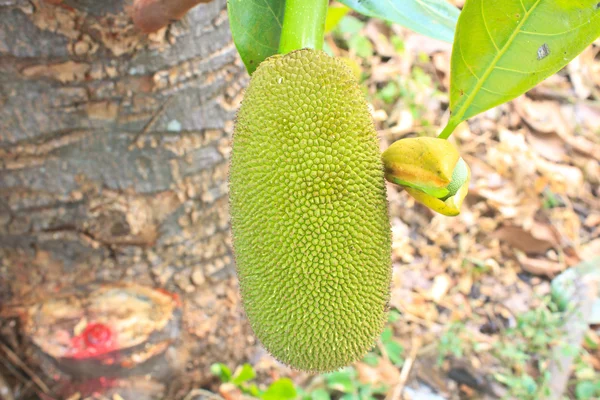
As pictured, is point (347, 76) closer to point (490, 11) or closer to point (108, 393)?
point (490, 11)

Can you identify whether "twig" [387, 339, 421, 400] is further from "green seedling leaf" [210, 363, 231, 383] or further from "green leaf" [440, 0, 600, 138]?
"green leaf" [440, 0, 600, 138]

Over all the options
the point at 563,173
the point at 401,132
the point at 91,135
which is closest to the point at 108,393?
the point at 91,135

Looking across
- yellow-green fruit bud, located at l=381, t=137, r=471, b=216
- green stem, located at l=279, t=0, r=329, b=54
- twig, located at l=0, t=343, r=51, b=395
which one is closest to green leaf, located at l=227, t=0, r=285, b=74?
green stem, located at l=279, t=0, r=329, b=54

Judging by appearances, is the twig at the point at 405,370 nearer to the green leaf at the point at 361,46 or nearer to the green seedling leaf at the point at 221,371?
the green seedling leaf at the point at 221,371

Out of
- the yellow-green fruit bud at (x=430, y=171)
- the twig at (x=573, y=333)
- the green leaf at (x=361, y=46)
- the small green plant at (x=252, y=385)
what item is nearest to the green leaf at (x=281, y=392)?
the small green plant at (x=252, y=385)

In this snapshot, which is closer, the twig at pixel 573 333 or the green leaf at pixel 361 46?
the twig at pixel 573 333

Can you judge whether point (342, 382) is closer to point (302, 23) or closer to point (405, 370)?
point (405, 370)

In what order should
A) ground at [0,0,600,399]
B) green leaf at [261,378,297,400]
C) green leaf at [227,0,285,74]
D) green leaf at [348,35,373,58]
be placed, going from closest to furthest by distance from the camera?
1. green leaf at [227,0,285,74]
2. green leaf at [261,378,297,400]
3. ground at [0,0,600,399]
4. green leaf at [348,35,373,58]
